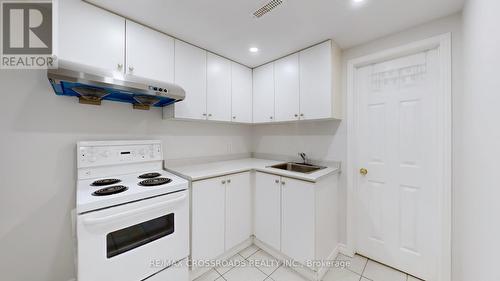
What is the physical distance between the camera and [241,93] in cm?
245

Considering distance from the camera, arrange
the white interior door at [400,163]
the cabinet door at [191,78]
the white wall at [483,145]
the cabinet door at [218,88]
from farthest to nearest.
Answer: the cabinet door at [218,88]
the cabinet door at [191,78]
the white interior door at [400,163]
the white wall at [483,145]

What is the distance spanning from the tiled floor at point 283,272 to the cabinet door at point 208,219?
7.8 inches

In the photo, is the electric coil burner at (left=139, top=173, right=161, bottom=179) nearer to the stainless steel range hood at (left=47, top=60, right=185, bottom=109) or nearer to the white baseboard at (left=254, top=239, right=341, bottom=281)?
the stainless steel range hood at (left=47, top=60, right=185, bottom=109)

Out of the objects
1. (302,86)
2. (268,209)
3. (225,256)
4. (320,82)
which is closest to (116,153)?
(225,256)

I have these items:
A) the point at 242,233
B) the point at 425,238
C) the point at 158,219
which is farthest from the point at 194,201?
the point at 425,238

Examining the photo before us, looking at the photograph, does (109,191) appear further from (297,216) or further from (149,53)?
(297,216)

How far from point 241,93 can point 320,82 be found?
1.04m

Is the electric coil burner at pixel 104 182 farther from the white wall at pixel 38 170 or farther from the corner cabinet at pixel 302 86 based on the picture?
the corner cabinet at pixel 302 86

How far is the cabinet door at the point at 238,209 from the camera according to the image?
1.91 meters

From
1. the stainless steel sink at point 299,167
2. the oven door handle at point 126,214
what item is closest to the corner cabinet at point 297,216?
the stainless steel sink at point 299,167

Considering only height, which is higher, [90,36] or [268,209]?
[90,36]

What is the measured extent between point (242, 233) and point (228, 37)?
7.11 feet

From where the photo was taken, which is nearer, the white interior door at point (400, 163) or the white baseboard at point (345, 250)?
the white interior door at point (400, 163)

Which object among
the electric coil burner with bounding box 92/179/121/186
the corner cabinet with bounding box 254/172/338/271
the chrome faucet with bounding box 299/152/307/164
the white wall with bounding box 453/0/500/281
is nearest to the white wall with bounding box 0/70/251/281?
the electric coil burner with bounding box 92/179/121/186
